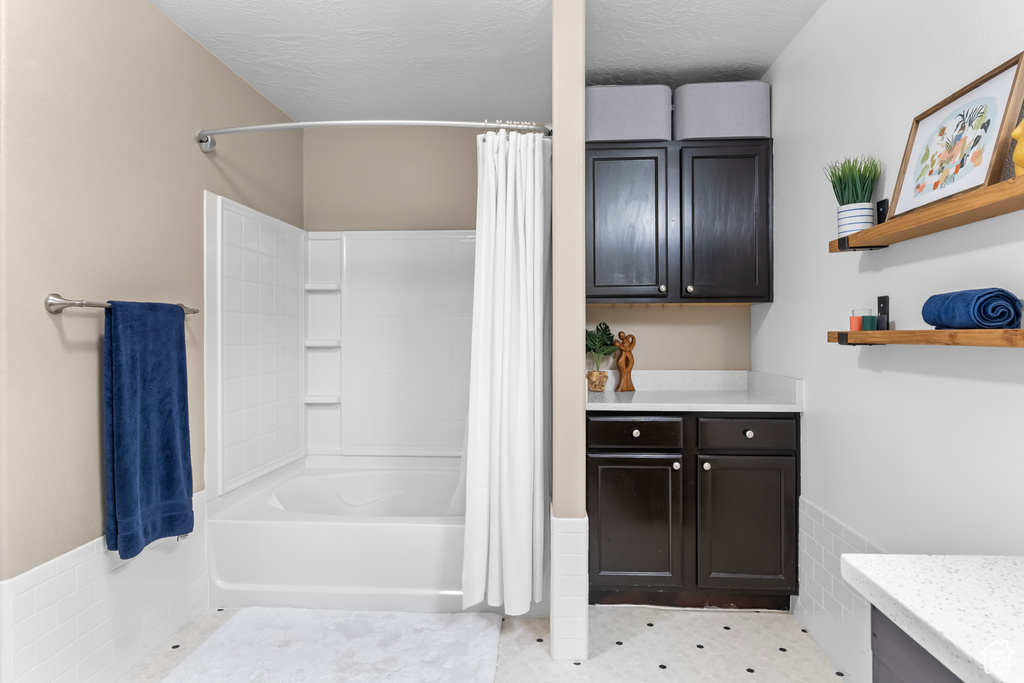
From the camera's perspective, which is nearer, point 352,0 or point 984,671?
point 984,671

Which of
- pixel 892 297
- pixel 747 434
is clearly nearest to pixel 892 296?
pixel 892 297

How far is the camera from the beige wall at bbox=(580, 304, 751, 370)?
307cm

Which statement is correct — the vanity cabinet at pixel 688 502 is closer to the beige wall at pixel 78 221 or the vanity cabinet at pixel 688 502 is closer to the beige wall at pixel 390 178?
the beige wall at pixel 390 178

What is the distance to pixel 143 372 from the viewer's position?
80.0 inches

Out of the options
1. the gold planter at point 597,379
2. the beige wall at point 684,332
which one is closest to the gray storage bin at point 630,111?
the beige wall at point 684,332

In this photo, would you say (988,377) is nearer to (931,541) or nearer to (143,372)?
(931,541)

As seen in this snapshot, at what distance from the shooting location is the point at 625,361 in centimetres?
296

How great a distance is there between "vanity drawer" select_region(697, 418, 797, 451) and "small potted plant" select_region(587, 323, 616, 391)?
0.56m

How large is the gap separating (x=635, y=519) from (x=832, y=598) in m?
0.77

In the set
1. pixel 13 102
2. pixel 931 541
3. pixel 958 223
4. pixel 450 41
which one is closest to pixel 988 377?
pixel 958 223

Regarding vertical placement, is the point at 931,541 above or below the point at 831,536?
above

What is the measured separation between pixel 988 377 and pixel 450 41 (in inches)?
87.0

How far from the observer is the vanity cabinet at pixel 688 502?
2471mm

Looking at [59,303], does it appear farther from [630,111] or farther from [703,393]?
[703,393]
